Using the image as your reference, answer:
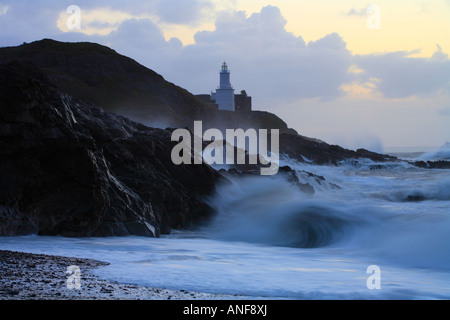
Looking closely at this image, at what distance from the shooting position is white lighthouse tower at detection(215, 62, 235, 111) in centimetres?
7675

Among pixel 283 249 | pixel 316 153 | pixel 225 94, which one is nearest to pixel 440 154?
pixel 316 153

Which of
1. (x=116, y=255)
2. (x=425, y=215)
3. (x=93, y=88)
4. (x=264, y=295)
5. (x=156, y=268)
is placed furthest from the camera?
(x=93, y=88)

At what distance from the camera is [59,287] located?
5453mm

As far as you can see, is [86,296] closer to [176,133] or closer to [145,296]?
[145,296]

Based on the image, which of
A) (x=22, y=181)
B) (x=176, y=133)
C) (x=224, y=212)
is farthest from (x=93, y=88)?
(x=22, y=181)

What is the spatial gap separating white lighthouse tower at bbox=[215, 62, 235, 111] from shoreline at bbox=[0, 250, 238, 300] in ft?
232

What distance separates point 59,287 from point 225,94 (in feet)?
237

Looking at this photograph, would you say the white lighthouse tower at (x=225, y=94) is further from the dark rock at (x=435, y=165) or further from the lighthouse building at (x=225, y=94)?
the dark rock at (x=435, y=165)

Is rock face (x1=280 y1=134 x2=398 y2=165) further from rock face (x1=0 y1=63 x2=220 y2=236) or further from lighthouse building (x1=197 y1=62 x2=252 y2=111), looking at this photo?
rock face (x1=0 y1=63 x2=220 y2=236)

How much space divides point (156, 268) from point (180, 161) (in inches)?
308

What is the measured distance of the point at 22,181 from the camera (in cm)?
959

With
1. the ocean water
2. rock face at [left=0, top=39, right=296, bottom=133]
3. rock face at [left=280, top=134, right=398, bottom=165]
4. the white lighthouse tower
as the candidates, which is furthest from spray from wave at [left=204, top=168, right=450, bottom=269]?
the white lighthouse tower
